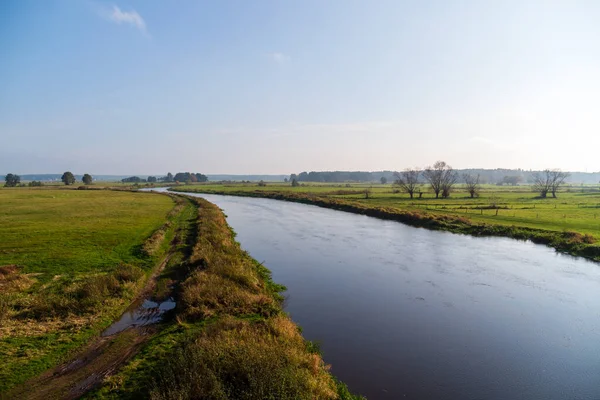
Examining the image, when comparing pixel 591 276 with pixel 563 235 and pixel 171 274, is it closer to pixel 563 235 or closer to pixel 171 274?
pixel 563 235

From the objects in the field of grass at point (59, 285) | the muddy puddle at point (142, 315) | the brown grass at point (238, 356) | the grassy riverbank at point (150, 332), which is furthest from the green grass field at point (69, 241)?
the brown grass at point (238, 356)

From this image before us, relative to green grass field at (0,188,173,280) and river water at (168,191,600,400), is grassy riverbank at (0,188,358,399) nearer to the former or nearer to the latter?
green grass field at (0,188,173,280)

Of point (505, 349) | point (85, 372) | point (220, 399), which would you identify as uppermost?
point (220, 399)

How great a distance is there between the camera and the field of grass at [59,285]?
10961mm

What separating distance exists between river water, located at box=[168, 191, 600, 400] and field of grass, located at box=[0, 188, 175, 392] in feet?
26.9

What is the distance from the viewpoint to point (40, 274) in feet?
59.9

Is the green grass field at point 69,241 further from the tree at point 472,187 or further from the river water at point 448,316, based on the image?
the tree at point 472,187

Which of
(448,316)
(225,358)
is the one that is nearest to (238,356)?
(225,358)

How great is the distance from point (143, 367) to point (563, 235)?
37.5 meters

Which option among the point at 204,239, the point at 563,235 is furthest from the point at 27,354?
the point at 563,235

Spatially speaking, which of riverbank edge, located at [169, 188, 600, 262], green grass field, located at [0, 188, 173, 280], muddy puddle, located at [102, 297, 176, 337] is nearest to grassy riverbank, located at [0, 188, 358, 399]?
green grass field, located at [0, 188, 173, 280]

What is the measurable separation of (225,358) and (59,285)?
483 inches

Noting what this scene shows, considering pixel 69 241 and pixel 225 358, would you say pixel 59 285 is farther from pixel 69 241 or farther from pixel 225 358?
pixel 225 358

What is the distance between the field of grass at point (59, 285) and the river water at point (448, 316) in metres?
8.20
